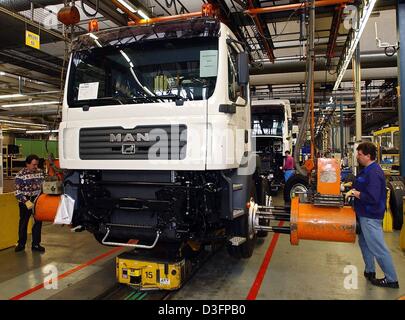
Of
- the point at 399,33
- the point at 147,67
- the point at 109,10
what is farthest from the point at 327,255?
the point at 109,10

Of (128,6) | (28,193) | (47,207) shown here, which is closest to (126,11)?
(128,6)

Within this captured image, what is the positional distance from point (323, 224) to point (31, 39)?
610cm

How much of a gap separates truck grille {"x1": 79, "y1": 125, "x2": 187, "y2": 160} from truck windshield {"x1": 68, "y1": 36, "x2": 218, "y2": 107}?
1.03 ft

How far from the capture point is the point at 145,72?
12.4ft

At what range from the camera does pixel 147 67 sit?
150 inches

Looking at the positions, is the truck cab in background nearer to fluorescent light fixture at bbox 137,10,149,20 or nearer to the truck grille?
fluorescent light fixture at bbox 137,10,149,20

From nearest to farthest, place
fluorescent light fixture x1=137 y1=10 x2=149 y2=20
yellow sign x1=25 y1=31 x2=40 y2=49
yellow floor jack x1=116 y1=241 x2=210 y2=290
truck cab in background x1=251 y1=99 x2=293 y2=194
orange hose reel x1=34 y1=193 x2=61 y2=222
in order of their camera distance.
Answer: yellow floor jack x1=116 y1=241 x2=210 y2=290 → orange hose reel x1=34 y1=193 x2=61 y2=222 → fluorescent light fixture x1=137 y1=10 x2=149 y2=20 → yellow sign x1=25 y1=31 x2=40 y2=49 → truck cab in background x1=251 y1=99 x2=293 y2=194

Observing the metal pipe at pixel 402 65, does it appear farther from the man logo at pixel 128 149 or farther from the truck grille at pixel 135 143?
the man logo at pixel 128 149

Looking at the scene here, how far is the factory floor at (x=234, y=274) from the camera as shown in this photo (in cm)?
397

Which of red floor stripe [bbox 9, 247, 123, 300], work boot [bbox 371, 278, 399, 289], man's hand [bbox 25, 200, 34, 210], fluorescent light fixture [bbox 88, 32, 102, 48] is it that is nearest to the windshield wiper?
fluorescent light fixture [bbox 88, 32, 102, 48]

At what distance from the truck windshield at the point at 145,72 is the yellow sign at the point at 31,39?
3013 mm

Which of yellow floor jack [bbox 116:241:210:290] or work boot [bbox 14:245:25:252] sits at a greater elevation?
yellow floor jack [bbox 116:241:210:290]

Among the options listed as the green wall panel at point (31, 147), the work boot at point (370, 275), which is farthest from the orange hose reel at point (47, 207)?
the green wall panel at point (31, 147)

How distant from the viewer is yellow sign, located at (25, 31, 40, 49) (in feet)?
21.0
